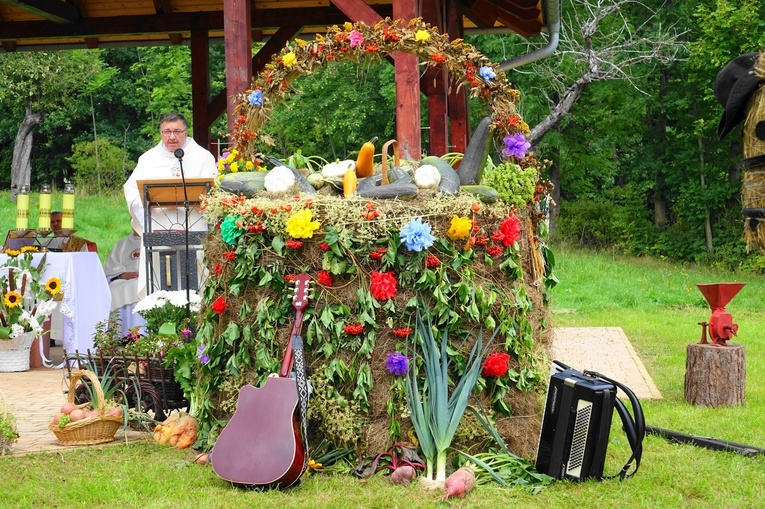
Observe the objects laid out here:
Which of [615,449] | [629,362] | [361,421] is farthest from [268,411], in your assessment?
[629,362]

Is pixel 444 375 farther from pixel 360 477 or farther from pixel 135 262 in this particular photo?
pixel 135 262

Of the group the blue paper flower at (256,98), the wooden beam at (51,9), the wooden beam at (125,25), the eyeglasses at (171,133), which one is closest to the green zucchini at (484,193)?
the blue paper flower at (256,98)

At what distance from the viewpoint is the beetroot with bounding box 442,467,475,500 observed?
4.16 meters

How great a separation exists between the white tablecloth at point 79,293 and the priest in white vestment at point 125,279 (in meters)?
0.20

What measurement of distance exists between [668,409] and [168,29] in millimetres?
7099

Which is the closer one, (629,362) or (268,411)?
(268,411)

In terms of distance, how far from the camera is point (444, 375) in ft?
14.8

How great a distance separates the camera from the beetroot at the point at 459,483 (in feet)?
13.7

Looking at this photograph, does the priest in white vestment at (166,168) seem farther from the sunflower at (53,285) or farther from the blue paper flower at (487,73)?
the blue paper flower at (487,73)

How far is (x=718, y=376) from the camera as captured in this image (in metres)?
6.33

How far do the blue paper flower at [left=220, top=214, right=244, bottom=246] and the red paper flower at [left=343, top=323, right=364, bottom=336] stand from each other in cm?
71

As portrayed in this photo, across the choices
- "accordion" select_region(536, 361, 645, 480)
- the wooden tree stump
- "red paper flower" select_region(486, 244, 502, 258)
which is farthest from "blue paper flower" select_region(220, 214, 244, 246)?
the wooden tree stump

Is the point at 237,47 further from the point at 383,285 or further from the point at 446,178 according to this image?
the point at 383,285

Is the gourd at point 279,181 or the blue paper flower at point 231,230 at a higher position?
the gourd at point 279,181
